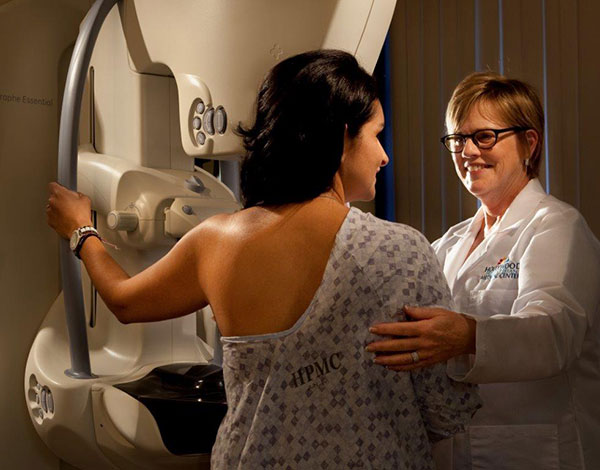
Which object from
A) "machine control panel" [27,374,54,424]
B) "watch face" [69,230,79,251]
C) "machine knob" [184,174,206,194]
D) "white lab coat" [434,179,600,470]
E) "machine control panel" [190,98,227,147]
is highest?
"machine control panel" [190,98,227,147]

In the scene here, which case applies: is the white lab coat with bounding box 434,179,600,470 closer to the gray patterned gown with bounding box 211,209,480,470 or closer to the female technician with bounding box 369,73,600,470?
the female technician with bounding box 369,73,600,470

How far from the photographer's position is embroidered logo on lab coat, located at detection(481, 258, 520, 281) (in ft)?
4.53

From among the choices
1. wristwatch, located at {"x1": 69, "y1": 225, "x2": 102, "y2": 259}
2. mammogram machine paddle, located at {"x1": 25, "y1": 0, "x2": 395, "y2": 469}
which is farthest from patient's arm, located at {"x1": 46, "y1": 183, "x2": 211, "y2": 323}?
mammogram machine paddle, located at {"x1": 25, "y1": 0, "x2": 395, "y2": 469}

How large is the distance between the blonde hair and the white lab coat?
11 cm

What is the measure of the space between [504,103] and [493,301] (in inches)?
15.8

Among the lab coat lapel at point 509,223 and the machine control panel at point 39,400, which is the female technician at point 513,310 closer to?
the lab coat lapel at point 509,223

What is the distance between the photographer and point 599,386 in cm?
137

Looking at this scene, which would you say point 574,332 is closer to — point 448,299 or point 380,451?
point 448,299

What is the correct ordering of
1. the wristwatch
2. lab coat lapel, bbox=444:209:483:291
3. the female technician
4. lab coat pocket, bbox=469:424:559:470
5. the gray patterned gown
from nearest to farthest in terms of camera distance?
1. the gray patterned gown
2. the female technician
3. lab coat pocket, bbox=469:424:559:470
4. the wristwatch
5. lab coat lapel, bbox=444:209:483:291

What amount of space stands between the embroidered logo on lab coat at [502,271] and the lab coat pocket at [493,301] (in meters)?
0.03

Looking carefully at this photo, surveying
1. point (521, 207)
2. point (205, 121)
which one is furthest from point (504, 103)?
point (205, 121)

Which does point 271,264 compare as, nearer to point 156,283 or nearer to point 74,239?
point 156,283

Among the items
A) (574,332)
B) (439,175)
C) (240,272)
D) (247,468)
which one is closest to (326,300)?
(240,272)

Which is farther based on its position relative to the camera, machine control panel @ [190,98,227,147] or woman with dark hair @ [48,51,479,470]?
machine control panel @ [190,98,227,147]
